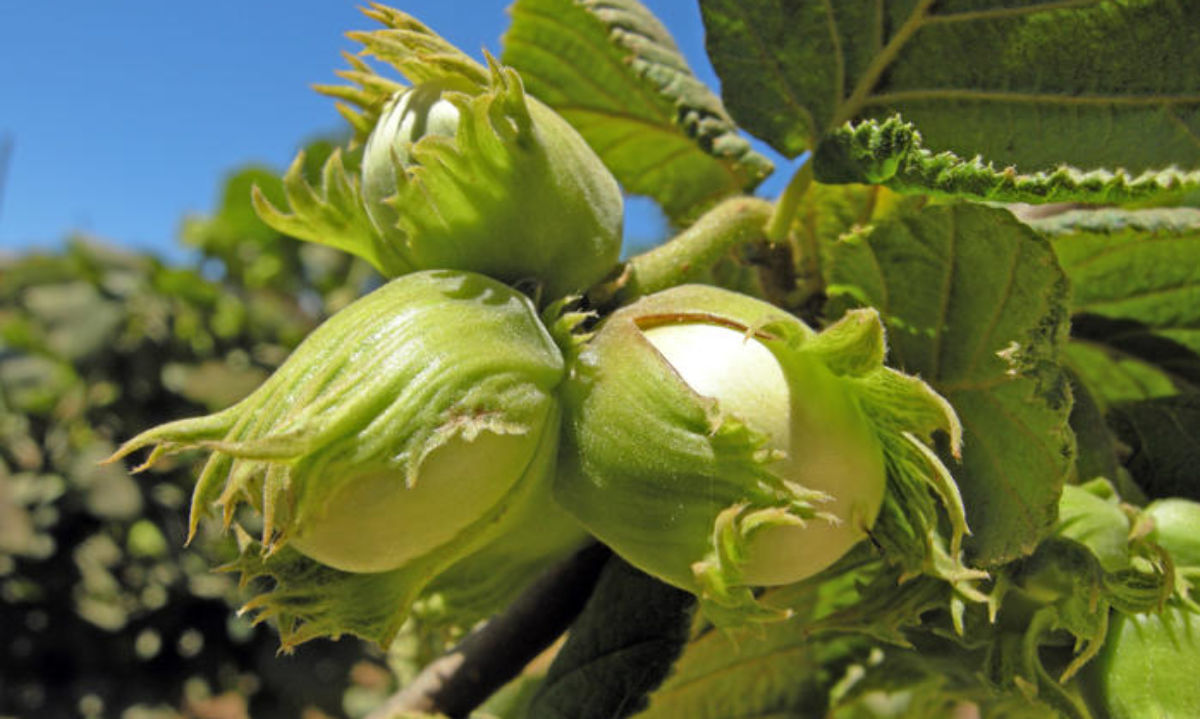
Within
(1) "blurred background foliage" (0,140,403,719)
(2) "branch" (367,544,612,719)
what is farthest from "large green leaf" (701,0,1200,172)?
(1) "blurred background foliage" (0,140,403,719)

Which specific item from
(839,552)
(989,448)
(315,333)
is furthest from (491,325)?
(989,448)

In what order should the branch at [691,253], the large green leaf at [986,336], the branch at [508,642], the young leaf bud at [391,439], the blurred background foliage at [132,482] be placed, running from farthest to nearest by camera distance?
1. the blurred background foliage at [132,482]
2. the branch at [508,642]
3. the branch at [691,253]
4. the large green leaf at [986,336]
5. the young leaf bud at [391,439]

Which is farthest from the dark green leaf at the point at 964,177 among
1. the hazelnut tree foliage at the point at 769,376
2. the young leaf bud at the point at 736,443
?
the young leaf bud at the point at 736,443

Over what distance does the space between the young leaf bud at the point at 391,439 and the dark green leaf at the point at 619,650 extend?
221 mm

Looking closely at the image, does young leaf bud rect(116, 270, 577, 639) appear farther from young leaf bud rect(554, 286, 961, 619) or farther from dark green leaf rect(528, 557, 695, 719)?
dark green leaf rect(528, 557, 695, 719)

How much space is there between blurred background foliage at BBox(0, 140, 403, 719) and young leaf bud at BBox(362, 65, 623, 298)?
3.89 meters

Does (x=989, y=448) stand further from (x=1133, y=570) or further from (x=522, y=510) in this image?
(x=522, y=510)

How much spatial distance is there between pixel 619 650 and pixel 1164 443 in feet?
2.09

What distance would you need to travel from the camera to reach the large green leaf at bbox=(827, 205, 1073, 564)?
771 mm

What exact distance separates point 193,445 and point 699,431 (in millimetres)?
341

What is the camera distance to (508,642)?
107 cm

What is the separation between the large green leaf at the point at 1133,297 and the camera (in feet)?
3.16

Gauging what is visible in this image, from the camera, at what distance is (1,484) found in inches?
195

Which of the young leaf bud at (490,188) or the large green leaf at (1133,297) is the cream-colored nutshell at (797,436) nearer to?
the young leaf bud at (490,188)
